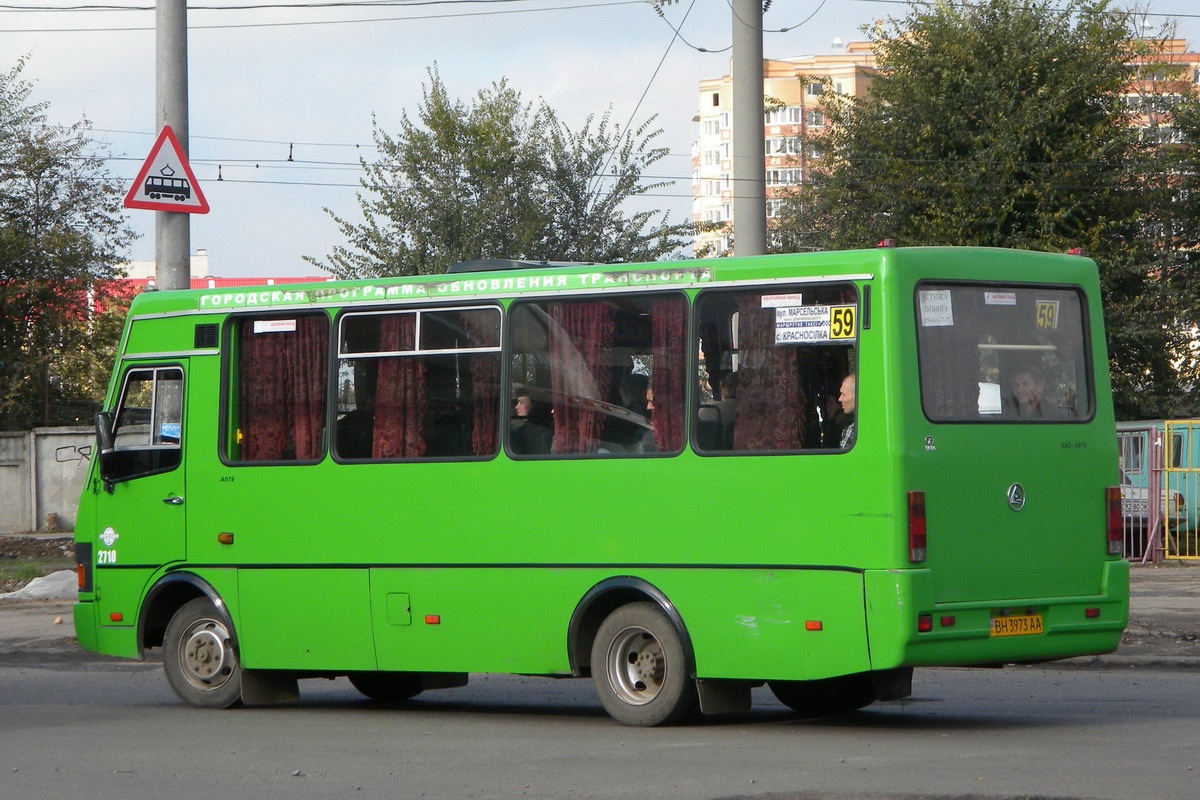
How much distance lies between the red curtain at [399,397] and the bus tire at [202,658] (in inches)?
68.9

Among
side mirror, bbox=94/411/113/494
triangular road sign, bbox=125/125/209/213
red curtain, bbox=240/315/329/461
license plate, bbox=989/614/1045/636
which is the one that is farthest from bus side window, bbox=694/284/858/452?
triangular road sign, bbox=125/125/209/213

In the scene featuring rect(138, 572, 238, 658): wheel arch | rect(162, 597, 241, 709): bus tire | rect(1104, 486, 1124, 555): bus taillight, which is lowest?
rect(162, 597, 241, 709): bus tire

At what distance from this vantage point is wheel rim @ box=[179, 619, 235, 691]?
11.3 m

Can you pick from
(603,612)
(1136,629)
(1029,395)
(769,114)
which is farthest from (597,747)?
(769,114)

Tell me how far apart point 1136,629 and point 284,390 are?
24.3 ft

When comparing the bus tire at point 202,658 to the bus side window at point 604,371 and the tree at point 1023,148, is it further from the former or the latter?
the tree at point 1023,148

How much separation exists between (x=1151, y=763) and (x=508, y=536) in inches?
152

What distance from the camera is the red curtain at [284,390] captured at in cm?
1093

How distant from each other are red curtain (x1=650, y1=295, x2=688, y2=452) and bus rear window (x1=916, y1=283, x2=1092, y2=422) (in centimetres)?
140

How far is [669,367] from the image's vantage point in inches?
382

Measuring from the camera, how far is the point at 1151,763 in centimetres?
797

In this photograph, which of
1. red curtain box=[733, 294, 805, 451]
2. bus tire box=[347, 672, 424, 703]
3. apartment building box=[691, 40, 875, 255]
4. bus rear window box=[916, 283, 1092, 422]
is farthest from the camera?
apartment building box=[691, 40, 875, 255]

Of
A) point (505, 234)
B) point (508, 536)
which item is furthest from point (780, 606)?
point (505, 234)

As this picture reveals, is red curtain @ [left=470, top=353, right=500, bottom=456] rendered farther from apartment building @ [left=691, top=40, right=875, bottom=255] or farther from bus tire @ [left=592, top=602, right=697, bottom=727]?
apartment building @ [left=691, top=40, right=875, bottom=255]
